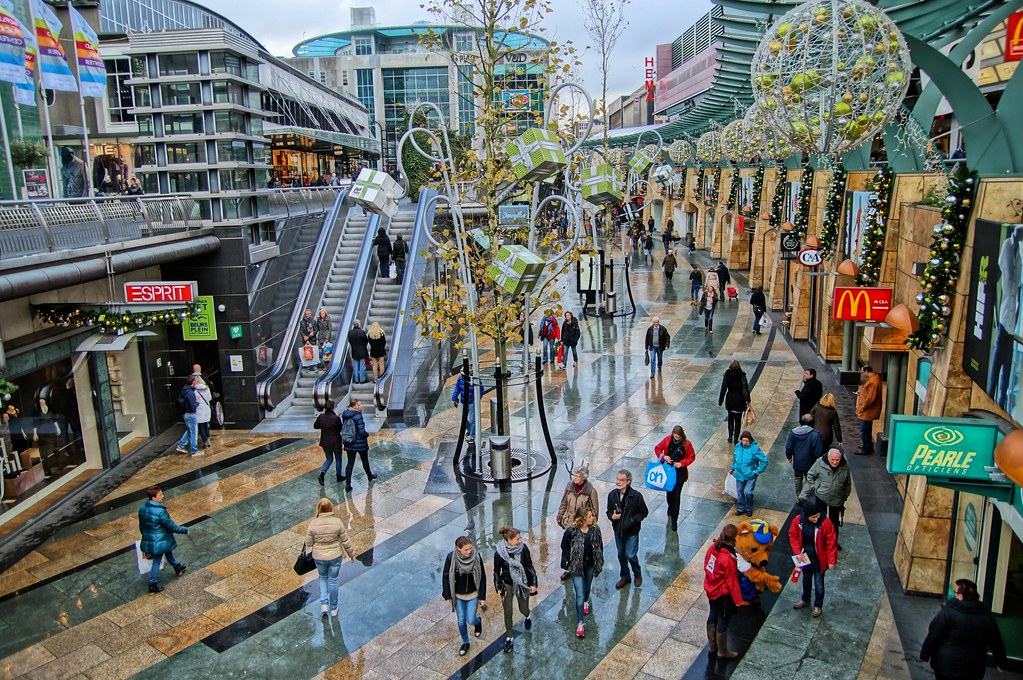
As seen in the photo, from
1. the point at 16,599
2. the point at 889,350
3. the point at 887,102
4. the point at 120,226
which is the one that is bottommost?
the point at 16,599

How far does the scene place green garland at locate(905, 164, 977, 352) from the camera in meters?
7.67

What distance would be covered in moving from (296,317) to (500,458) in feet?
28.5

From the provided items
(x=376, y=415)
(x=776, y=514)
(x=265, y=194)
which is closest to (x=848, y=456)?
(x=776, y=514)

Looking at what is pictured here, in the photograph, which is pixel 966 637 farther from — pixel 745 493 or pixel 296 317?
pixel 296 317

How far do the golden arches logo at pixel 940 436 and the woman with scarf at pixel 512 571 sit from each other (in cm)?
366

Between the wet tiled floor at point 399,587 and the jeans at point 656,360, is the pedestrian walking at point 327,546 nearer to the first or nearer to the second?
the wet tiled floor at point 399,587

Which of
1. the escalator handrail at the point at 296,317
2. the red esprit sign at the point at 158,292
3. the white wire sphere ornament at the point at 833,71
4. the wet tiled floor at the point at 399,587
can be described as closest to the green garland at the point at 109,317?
the red esprit sign at the point at 158,292

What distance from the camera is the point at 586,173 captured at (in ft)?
38.3

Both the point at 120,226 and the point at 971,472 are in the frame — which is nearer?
the point at 971,472

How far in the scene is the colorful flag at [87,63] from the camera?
16.4 meters

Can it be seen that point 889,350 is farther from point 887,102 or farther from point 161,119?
point 161,119

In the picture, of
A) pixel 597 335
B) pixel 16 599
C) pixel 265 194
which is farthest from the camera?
pixel 597 335

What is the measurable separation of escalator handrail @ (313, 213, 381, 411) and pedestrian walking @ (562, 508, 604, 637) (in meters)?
7.48

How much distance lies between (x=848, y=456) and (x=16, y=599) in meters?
11.7
